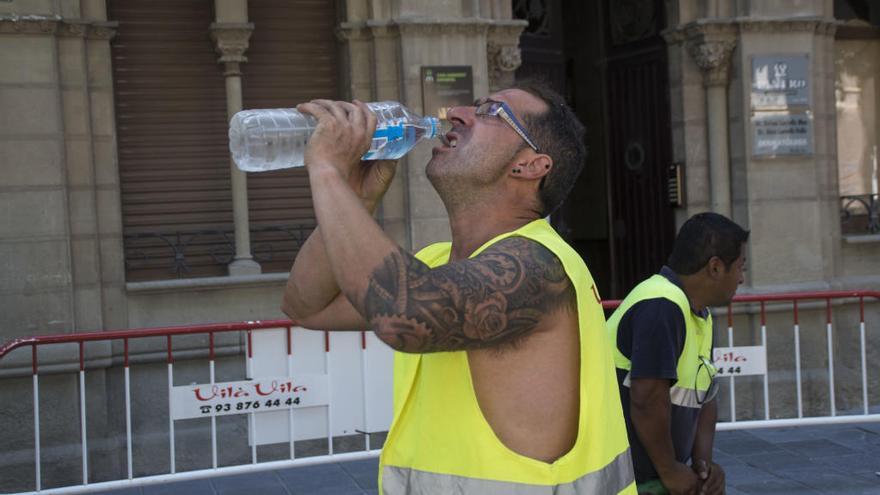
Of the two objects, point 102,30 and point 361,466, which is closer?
point 361,466

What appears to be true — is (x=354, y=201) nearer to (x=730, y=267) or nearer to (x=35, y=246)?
(x=730, y=267)

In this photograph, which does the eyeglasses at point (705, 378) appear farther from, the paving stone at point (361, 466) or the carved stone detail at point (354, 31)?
the carved stone detail at point (354, 31)

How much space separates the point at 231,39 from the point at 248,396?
10.9 feet

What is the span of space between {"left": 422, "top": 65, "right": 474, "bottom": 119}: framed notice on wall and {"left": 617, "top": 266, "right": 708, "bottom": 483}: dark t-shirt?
5.16 metres

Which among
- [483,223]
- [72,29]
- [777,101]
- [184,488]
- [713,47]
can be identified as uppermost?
[72,29]

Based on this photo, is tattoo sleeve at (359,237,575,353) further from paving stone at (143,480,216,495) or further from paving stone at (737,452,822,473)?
paving stone at (737,452,822,473)

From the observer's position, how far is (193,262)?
28.7 feet

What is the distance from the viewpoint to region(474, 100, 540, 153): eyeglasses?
244cm

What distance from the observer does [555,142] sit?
2473 mm

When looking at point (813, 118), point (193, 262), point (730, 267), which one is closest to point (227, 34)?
point (193, 262)

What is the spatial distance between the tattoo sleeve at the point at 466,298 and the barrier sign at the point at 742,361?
5233 millimetres

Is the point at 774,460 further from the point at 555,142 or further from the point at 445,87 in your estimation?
the point at 555,142

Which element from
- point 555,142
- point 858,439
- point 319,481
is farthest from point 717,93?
point 555,142

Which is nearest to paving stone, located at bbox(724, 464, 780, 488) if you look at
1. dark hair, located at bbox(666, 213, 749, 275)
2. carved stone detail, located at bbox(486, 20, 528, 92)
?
carved stone detail, located at bbox(486, 20, 528, 92)
